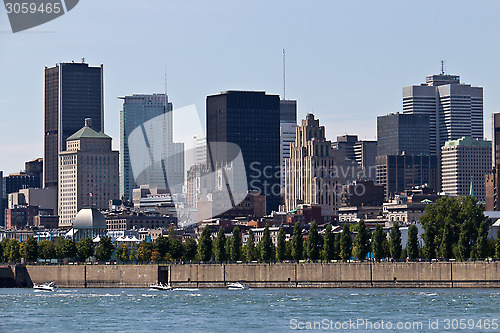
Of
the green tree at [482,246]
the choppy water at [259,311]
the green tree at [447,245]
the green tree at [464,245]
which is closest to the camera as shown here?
the choppy water at [259,311]

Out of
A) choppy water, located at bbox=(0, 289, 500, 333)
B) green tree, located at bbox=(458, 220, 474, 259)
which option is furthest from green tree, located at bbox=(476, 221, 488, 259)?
choppy water, located at bbox=(0, 289, 500, 333)

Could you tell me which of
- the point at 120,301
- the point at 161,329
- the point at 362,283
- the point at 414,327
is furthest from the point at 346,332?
the point at 362,283

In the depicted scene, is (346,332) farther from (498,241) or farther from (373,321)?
(498,241)

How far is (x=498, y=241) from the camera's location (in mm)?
192125

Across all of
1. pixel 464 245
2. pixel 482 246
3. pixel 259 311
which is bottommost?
pixel 259 311

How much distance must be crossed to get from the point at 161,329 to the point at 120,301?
42.7 meters

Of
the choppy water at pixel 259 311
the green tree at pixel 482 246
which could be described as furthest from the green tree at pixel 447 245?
the choppy water at pixel 259 311

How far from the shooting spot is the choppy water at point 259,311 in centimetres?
12838

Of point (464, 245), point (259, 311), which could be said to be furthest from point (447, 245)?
point (259, 311)

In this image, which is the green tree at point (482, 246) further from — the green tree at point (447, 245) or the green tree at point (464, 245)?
the green tree at point (447, 245)

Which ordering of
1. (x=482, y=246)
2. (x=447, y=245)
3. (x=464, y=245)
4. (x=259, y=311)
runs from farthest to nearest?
(x=447, y=245)
(x=464, y=245)
(x=482, y=246)
(x=259, y=311)

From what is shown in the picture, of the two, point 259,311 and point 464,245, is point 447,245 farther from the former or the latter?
point 259,311

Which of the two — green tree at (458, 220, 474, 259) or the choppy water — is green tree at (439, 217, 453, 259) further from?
the choppy water

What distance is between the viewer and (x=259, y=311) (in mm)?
145250
